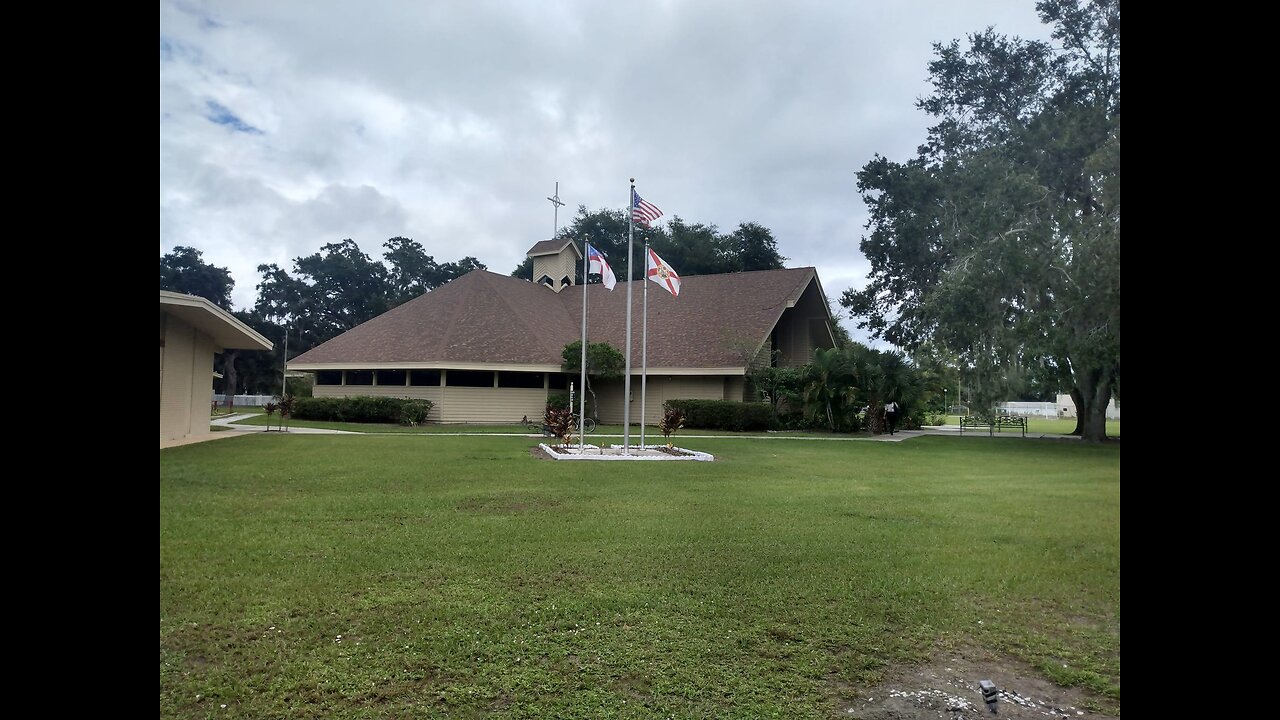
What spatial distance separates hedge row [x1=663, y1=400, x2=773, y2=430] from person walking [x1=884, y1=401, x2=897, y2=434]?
3.53 metres

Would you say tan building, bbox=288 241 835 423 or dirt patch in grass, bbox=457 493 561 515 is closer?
dirt patch in grass, bbox=457 493 561 515

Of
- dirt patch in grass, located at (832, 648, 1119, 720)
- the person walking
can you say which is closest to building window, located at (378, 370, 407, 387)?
the person walking

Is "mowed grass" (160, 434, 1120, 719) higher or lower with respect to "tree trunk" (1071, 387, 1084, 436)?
lower

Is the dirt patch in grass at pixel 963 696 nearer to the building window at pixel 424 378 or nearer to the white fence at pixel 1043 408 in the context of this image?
the white fence at pixel 1043 408

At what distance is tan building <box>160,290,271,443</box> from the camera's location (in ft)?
38.5

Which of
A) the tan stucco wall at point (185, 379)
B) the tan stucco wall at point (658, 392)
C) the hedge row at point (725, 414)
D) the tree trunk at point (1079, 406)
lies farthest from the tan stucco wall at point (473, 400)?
the tree trunk at point (1079, 406)

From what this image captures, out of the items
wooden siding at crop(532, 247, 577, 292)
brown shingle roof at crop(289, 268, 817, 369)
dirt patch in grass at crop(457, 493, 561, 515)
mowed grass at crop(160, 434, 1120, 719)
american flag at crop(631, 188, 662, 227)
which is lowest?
dirt patch in grass at crop(457, 493, 561, 515)

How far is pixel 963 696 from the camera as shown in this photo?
2.92m

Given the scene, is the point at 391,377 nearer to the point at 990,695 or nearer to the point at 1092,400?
the point at 1092,400

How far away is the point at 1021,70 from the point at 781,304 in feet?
29.1

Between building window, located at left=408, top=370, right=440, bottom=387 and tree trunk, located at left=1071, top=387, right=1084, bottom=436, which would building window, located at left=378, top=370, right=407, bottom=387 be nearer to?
building window, located at left=408, top=370, right=440, bottom=387

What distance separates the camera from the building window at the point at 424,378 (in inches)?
826

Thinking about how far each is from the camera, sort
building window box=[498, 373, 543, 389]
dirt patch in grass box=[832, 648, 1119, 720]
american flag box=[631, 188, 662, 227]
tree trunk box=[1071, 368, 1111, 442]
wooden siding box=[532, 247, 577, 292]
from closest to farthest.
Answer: dirt patch in grass box=[832, 648, 1119, 720] < american flag box=[631, 188, 662, 227] < tree trunk box=[1071, 368, 1111, 442] < building window box=[498, 373, 543, 389] < wooden siding box=[532, 247, 577, 292]
